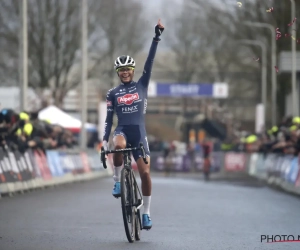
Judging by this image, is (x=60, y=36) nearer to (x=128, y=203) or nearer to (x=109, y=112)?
(x=109, y=112)

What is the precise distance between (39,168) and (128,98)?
13.3m

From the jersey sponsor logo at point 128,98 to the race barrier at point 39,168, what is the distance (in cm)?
900

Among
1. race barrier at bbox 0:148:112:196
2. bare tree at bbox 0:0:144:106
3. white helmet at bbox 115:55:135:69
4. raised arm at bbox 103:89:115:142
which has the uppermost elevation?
bare tree at bbox 0:0:144:106

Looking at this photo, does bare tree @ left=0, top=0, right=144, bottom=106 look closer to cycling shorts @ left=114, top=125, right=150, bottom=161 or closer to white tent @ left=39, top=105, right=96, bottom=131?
white tent @ left=39, top=105, right=96, bottom=131

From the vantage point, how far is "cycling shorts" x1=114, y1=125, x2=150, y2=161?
12375mm

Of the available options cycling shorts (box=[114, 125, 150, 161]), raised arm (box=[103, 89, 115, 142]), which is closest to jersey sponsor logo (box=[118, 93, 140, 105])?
raised arm (box=[103, 89, 115, 142])

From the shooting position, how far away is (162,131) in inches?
3873

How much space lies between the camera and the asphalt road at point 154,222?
12117mm

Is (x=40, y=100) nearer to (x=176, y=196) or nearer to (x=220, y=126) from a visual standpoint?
(x=220, y=126)

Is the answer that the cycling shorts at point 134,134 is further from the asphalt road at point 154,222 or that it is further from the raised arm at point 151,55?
the asphalt road at point 154,222

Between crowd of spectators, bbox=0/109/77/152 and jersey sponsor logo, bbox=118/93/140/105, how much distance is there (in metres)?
9.48

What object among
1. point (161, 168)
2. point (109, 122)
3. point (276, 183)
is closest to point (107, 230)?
point (109, 122)

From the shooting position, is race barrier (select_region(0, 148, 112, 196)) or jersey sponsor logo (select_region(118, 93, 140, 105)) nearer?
jersey sponsor logo (select_region(118, 93, 140, 105))

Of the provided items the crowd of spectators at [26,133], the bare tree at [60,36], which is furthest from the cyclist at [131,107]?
the bare tree at [60,36]
